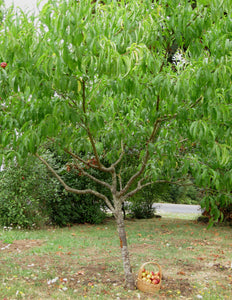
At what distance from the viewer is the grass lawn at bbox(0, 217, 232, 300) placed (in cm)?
403

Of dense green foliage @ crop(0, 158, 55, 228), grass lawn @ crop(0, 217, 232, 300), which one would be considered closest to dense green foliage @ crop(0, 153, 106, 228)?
dense green foliage @ crop(0, 158, 55, 228)

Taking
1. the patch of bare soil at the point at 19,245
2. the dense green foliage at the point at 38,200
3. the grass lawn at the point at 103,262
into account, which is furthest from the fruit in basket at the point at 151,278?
the dense green foliage at the point at 38,200

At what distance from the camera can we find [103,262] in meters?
5.35

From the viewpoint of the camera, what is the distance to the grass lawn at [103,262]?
4.03m

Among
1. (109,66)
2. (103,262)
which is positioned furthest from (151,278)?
(109,66)

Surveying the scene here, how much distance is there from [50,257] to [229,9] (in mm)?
4669

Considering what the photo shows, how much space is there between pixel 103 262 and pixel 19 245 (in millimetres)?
1994

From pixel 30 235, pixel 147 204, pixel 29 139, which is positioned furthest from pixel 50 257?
pixel 147 204

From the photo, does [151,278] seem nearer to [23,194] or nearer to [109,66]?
[109,66]

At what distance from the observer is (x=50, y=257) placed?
5582mm

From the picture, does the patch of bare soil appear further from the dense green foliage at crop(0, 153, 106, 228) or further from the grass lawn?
the dense green foliage at crop(0, 153, 106, 228)

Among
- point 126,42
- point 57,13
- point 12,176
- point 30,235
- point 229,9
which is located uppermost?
point 229,9

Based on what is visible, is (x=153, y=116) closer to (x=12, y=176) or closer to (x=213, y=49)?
(x=213, y=49)

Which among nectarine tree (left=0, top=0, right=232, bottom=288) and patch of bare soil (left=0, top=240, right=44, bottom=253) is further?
patch of bare soil (left=0, top=240, right=44, bottom=253)
